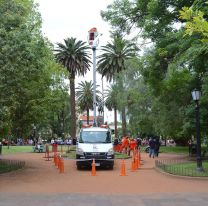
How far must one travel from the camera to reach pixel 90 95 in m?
88.3

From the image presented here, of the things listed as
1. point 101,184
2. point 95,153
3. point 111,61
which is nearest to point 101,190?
point 101,184

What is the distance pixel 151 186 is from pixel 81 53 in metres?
44.6

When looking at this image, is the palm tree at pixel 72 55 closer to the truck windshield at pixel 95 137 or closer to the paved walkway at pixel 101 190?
the truck windshield at pixel 95 137

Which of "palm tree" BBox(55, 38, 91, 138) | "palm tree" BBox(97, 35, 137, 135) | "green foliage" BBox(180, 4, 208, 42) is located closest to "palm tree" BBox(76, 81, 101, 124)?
"palm tree" BBox(97, 35, 137, 135)

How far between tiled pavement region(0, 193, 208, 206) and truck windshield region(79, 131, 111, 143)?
9.96 meters

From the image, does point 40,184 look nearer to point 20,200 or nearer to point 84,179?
point 84,179

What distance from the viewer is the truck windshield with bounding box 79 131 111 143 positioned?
73.3 feet

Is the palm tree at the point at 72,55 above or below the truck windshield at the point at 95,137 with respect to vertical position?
above

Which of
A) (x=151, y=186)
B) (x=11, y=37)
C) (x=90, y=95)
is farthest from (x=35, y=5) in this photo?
(x=90, y=95)

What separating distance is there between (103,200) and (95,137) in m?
11.1

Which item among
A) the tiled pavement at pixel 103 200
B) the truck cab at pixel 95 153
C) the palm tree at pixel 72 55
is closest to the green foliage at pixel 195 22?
the tiled pavement at pixel 103 200

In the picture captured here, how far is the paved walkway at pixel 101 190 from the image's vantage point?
442 inches

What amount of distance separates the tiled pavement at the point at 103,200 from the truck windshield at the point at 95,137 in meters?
9.96

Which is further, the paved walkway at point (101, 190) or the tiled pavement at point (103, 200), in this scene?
the paved walkway at point (101, 190)
